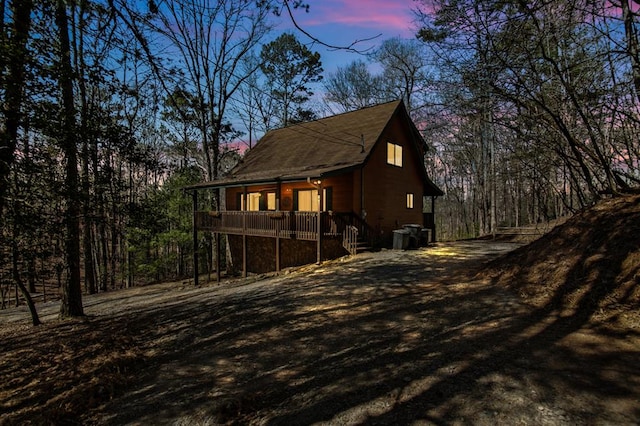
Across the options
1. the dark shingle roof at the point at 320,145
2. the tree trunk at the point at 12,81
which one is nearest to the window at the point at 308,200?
the dark shingle roof at the point at 320,145

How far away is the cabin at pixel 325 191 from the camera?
15.1 meters

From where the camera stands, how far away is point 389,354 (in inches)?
175

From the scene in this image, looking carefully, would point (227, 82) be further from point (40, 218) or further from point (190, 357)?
point (190, 357)

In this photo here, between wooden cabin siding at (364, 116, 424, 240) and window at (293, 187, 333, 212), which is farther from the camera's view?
wooden cabin siding at (364, 116, 424, 240)

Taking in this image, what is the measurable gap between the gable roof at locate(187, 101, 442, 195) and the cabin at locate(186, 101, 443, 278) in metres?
0.07

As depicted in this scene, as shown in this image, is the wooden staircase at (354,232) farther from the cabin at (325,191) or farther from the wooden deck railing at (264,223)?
the wooden deck railing at (264,223)

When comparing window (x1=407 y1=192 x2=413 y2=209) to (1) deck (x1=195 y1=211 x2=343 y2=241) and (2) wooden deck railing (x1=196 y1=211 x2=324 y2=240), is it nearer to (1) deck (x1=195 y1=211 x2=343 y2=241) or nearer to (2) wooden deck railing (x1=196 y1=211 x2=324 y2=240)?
(1) deck (x1=195 y1=211 x2=343 y2=241)

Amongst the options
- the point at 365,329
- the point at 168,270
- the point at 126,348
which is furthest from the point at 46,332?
the point at 168,270

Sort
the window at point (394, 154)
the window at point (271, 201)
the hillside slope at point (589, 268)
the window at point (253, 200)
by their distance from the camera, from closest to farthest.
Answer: the hillside slope at point (589, 268) < the window at point (394, 154) < the window at point (271, 201) < the window at point (253, 200)

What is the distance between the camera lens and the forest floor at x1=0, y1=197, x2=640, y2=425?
3273 millimetres

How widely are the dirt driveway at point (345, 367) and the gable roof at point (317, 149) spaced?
8.58 m

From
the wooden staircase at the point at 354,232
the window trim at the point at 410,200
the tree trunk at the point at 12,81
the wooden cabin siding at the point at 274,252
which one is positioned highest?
the tree trunk at the point at 12,81

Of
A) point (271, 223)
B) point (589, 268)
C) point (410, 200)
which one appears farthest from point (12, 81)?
point (410, 200)

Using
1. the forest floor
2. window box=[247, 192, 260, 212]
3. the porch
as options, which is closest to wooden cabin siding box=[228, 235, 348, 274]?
the porch
